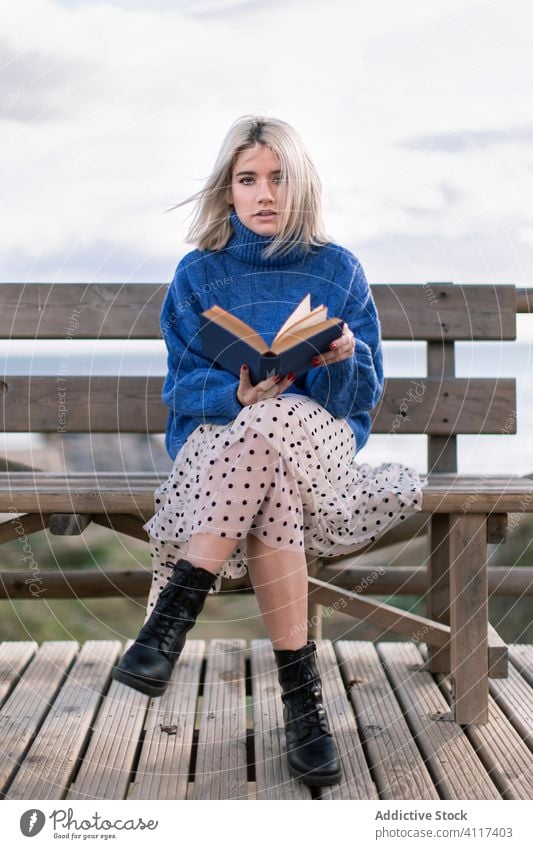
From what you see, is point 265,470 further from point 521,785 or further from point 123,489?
point 521,785

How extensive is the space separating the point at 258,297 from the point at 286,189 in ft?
0.78

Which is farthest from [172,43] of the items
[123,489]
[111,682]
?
[111,682]

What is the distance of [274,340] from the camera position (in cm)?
177

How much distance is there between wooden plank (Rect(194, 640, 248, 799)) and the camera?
1777 millimetres

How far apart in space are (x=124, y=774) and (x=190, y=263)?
1.06 meters

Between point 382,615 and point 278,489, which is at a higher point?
point 278,489

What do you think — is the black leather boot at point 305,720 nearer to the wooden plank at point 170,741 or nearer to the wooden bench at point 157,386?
the wooden plank at point 170,741

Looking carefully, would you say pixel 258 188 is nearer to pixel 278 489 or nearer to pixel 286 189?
pixel 286 189

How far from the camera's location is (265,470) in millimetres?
1816

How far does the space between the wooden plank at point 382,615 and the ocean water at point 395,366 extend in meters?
0.52

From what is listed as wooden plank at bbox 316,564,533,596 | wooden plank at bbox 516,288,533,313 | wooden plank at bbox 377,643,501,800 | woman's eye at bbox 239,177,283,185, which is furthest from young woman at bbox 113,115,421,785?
wooden plank at bbox 516,288,533,313

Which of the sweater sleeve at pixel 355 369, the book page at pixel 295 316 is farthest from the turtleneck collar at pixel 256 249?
the book page at pixel 295 316

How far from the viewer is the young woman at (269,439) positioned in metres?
1.82

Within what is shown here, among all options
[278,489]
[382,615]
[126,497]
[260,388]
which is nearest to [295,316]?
[260,388]
